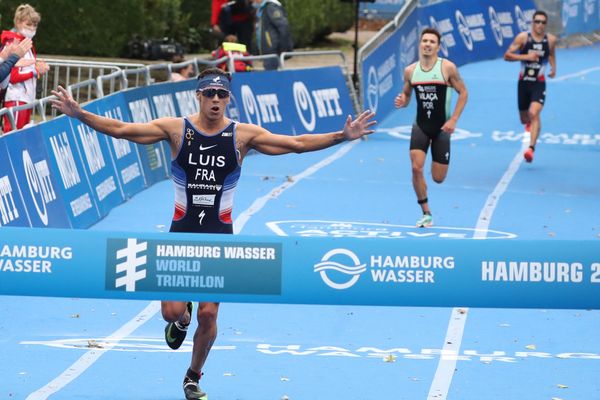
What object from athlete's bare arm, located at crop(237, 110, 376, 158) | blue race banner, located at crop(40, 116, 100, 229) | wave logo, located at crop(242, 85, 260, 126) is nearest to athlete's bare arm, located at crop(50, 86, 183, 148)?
athlete's bare arm, located at crop(237, 110, 376, 158)

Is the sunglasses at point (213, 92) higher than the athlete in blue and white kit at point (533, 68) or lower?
higher

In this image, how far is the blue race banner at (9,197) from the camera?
13.8m

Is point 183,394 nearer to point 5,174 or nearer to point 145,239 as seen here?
point 145,239

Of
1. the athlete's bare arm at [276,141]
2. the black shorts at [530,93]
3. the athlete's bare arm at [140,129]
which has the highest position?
the athlete's bare arm at [140,129]

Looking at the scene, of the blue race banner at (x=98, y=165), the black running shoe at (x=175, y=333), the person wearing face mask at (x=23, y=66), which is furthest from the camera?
the person wearing face mask at (x=23, y=66)

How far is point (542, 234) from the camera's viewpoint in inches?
696

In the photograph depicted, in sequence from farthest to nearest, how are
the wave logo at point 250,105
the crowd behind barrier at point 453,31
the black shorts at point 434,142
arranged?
the crowd behind barrier at point 453,31 < the wave logo at point 250,105 < the black shorts at point 434,142

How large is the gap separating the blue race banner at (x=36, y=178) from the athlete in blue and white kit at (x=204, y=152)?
4408mm

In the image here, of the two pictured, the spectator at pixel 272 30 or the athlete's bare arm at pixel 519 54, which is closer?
the athlete's bare arm at pixel 519 54

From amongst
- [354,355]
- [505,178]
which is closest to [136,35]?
[505,178]

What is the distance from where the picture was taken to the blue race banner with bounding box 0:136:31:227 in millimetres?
13797

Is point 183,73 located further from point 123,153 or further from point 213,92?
point 213,92

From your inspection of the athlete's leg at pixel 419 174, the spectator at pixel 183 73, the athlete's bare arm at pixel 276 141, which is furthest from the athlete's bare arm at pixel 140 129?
the spectator at pixel 183 73

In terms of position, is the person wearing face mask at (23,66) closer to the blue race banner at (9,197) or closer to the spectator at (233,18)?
the blue race banner at (9,197)
